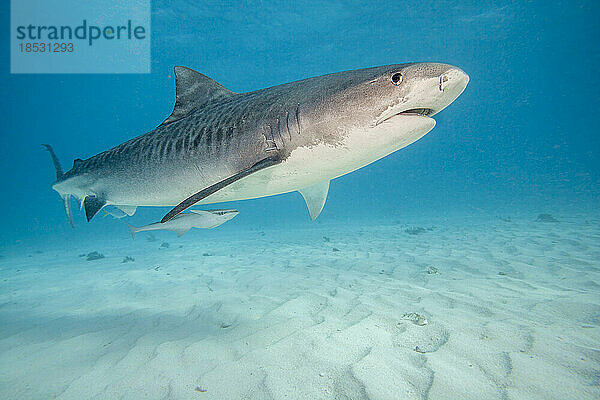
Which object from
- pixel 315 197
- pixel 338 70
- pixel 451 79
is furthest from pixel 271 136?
pixel 338 70

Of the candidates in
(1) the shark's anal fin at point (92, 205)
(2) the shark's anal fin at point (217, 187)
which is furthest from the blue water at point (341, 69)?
(1) the shark's anal fin at point (92, 205)

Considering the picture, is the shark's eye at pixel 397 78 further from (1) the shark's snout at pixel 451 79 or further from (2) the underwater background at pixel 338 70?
(2) the underwater background at pixel 338 70

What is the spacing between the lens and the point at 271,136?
8.67ft

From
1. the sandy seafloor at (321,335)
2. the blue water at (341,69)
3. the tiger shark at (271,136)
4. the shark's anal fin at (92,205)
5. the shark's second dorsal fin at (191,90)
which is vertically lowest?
the sandy seafloor at (321,335)

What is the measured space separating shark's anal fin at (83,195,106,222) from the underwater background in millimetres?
1472

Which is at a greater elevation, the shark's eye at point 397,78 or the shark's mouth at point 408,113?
the shark's eye at point 397,78

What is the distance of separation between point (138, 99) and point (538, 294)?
81687mm

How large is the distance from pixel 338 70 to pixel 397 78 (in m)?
49.7

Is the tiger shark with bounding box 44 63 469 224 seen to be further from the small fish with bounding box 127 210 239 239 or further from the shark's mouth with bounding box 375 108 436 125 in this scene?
the small fish with bounding box 127 210 239 239

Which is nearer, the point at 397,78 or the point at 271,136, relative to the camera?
the point at 397,78

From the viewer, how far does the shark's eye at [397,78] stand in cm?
203

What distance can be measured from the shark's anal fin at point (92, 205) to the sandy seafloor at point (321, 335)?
145cm

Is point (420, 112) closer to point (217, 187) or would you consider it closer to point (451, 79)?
point (451, 79)

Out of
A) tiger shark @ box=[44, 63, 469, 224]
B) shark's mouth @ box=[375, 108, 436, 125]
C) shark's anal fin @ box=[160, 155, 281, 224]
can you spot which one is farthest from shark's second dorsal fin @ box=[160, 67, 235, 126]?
shark's mouth @ box=[375, 108, 436, 125]
